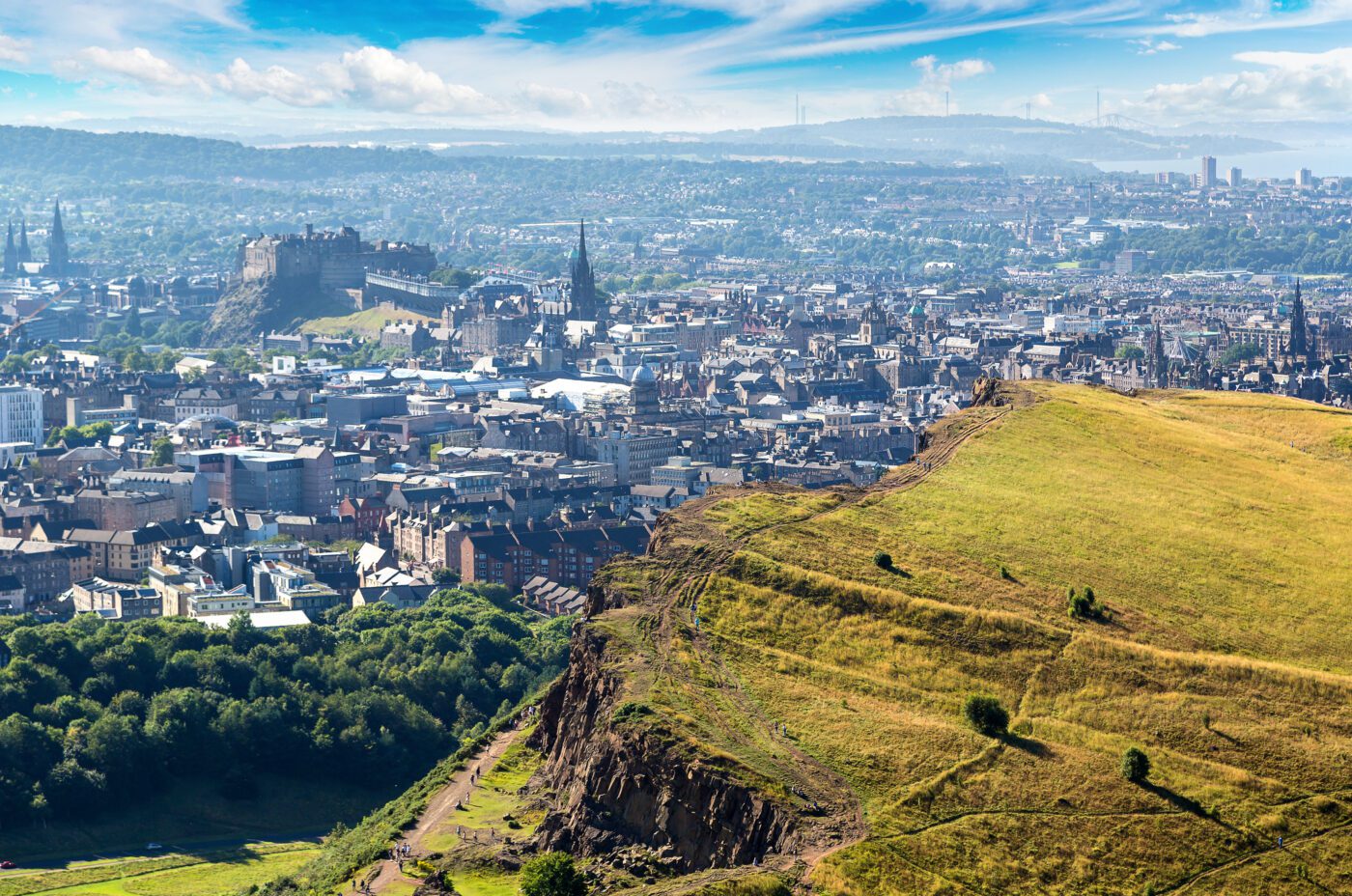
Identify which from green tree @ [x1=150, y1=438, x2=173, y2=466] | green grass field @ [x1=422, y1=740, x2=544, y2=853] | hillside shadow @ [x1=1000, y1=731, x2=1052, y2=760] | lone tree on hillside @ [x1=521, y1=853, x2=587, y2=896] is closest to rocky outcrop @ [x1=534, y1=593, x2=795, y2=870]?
green grass field @ [x1=422, y1=740, x2=544, y2=853]

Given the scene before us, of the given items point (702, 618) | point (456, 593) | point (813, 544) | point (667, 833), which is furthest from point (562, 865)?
point (456, 593)

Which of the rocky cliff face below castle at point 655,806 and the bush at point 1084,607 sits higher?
the bush at point 1084,607

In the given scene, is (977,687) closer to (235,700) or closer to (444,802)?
(444,802)

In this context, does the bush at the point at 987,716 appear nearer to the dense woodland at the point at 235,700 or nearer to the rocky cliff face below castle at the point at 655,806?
the rocky cliff face below castle at the point at 655,806

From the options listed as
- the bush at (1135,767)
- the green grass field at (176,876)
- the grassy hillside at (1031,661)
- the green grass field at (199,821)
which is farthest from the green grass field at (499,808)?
the green grass field at (199,821)

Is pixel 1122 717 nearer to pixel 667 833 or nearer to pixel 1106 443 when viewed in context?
pixel 667 833
